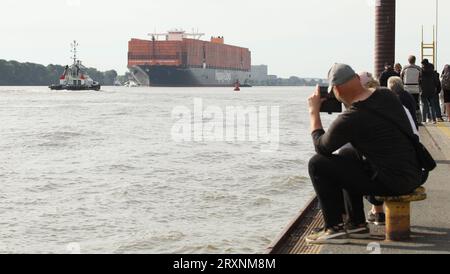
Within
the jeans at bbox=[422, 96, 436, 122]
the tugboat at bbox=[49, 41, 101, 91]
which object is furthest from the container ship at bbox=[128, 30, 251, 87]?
the jeans at bbox=[422, 96, 436, 122]

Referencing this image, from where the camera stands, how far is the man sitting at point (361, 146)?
507cm

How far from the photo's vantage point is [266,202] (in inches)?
503

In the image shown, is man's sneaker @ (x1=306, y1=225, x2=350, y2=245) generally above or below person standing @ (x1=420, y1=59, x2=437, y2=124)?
below

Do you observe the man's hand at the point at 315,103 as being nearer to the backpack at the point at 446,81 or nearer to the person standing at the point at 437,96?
the person standing at the point at 437,96

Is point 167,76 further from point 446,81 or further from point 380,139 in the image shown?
point 380,139

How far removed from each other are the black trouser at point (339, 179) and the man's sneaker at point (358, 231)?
0.27 metres

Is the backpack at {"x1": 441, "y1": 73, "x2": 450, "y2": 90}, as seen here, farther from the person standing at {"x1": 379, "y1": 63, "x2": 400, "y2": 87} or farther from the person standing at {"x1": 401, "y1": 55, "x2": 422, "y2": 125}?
the person standing at {"x1": 379, "y1": 63, "x2": 400, "y2": 87}

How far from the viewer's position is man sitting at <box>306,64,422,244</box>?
200 inches

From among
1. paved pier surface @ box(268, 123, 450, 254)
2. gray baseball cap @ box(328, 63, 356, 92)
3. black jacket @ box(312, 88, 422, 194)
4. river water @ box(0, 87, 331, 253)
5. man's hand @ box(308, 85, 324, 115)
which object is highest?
gray baseball cap @ box(328, 63, 356, 92)

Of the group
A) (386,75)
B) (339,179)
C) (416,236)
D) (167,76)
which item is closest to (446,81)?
(386,75)

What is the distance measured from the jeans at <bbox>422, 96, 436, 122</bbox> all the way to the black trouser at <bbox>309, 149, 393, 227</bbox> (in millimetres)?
12802

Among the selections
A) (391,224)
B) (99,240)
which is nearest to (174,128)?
(99,240)

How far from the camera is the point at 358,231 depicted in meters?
5.84
